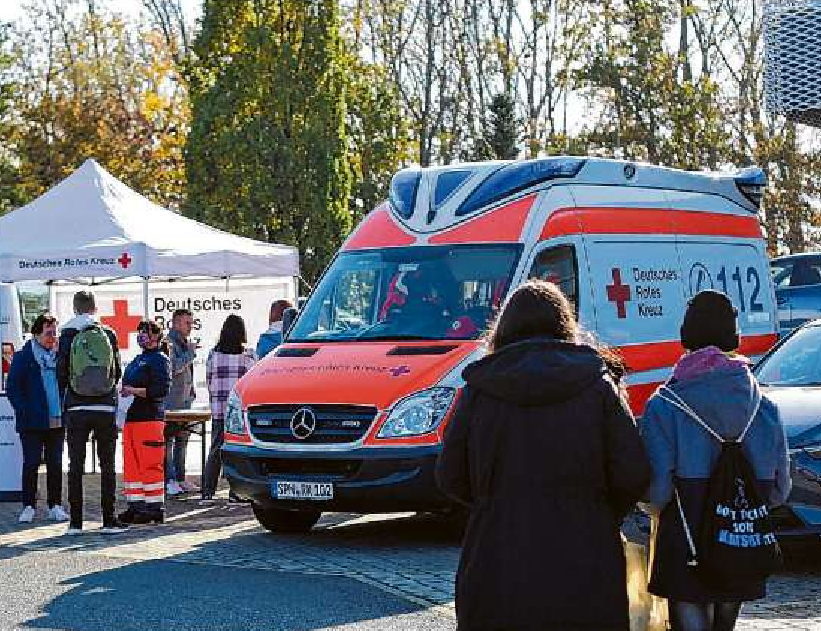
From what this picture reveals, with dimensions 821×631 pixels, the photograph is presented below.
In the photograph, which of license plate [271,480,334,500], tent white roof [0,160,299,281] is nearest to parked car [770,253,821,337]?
tent white roof [0,160,299,281]

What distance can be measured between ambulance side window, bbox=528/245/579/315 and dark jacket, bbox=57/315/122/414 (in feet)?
11.3

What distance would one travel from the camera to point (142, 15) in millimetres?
62188

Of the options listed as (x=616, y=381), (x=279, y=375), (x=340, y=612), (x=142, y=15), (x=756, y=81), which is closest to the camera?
(x=616, y=381)

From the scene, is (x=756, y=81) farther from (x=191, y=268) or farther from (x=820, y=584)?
(x=820, y=584)

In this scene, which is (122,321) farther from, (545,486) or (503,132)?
(503,132)

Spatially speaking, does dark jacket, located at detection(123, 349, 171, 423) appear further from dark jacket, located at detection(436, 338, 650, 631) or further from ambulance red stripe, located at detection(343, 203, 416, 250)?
dark jacket, located at detection(436, 338, 650, 631)

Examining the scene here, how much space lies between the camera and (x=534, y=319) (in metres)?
5.20

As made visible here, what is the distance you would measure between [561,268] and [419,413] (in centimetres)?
192

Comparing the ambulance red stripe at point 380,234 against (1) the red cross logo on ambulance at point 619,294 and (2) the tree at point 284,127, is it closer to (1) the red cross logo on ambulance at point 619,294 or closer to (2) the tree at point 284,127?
(1) the red cross logo on ambulance at point 619,294

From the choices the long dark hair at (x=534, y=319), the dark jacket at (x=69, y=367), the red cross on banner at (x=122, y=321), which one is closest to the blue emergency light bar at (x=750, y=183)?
the dark jacket at (x=69, y=367)

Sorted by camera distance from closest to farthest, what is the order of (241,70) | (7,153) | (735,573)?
(735,573), (241,70), (7,153)

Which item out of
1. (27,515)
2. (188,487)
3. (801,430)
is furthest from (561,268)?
(188,487)

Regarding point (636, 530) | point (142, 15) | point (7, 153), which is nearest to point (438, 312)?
point (636, 530)

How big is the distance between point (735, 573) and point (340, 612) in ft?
14.0
